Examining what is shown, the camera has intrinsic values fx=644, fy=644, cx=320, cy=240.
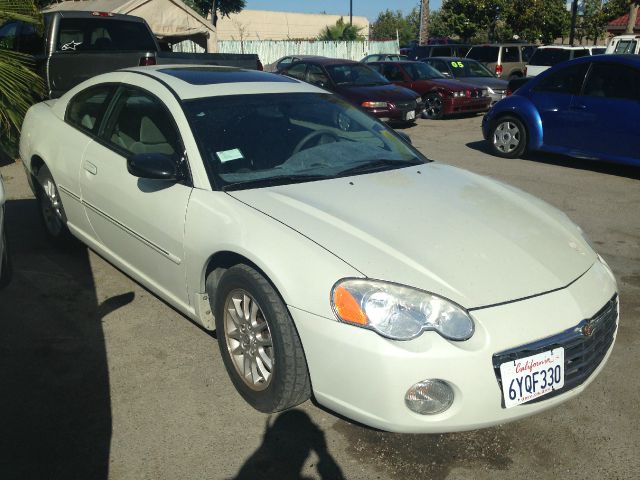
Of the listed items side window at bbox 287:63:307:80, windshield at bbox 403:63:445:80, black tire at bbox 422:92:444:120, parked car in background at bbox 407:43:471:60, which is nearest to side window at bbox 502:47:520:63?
parked car in background at bbox 407:43:471:60

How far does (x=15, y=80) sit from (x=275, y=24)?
62.4 metres

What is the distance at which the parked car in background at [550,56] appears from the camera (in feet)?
60.7

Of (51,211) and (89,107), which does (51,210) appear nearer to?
(51,211)

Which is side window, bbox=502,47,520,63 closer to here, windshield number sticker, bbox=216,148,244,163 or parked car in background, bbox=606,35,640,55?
parked car in background, bbox=606,35,640,55

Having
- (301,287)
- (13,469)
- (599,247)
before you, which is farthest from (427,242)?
(599,247)

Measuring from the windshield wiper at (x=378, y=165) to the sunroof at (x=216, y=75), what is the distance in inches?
37.5

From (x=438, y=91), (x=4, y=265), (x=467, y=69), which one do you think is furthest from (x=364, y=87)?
(x=4, y=265)

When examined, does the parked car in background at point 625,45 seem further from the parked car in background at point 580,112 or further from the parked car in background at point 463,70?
the parked car in background at point 580,112

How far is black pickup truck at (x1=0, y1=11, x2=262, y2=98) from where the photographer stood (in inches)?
327

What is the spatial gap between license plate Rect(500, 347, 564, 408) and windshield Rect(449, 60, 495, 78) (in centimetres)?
1485

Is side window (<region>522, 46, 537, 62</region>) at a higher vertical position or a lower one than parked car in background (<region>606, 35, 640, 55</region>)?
lower

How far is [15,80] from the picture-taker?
739 centimetres

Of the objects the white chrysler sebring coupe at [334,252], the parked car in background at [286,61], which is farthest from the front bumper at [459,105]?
the white chrysler sebring coupe at [334,252]

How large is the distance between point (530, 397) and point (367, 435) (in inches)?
29.7
